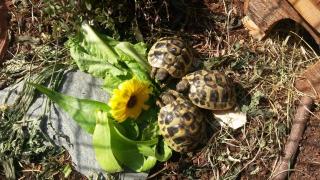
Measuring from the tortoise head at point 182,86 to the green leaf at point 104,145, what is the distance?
468mm

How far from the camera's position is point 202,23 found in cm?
364

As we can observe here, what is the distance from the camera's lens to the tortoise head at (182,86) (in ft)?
10.6

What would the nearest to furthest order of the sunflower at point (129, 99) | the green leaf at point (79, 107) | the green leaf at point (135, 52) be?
the sunflower at point (129, 99) → the green leaf at point (79, 107) → the green leaf at point (135, 52)

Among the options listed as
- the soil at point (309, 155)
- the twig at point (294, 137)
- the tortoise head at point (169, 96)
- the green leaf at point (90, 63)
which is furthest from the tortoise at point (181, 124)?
the soil at point (309, 155)

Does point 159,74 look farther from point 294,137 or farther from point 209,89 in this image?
point 294,137

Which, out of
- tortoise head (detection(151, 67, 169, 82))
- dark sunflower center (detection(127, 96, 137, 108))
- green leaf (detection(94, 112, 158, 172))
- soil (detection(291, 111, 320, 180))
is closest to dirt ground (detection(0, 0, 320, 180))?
soil (detection(291, 111, 320, 180))

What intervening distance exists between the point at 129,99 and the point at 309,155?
1.14m

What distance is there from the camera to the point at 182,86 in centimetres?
324

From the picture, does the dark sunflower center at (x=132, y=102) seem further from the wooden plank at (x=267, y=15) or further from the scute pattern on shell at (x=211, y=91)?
the wooden plank at (x=267, y=15)

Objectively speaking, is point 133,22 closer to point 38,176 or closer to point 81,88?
point 81,88

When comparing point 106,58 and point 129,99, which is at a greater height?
point 106,58

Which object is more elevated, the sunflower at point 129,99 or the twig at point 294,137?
the sunflower at point 129,99

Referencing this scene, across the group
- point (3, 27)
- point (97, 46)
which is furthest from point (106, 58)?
point (3, 27)

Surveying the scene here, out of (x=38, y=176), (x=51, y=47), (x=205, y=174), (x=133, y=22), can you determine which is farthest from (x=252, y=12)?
(x=38, y=176)
